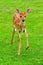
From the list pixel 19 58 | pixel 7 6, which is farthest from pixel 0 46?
pixel 7 6

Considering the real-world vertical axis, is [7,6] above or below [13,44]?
below

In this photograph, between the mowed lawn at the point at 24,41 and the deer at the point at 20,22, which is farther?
the deer at the point at 20,22

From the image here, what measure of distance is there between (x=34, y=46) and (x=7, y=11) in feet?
31.4

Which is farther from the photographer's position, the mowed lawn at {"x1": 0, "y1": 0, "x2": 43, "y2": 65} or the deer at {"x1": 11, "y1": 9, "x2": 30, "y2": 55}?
the deer at {"x1": 11, "y1": 9, "x2": 30, "y2": 55}

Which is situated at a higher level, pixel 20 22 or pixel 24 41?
pixel 20 22

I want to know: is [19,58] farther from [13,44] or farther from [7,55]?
[13,44]

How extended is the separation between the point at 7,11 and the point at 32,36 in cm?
775

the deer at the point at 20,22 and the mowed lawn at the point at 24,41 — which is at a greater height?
the deer at the point at 20,22

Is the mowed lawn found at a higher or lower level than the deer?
lower

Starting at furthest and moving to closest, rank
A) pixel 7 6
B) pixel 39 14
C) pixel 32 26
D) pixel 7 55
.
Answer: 1. pixel 7 6
2. pixel 39 14
3. pixel 32 26
4. pixel 7 55

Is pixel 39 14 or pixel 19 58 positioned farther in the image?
pixel 39 14

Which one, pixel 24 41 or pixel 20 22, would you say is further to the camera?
pixel 24 41

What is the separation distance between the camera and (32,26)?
1631 cm

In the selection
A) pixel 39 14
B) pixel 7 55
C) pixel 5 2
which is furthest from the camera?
pixel 5 2
